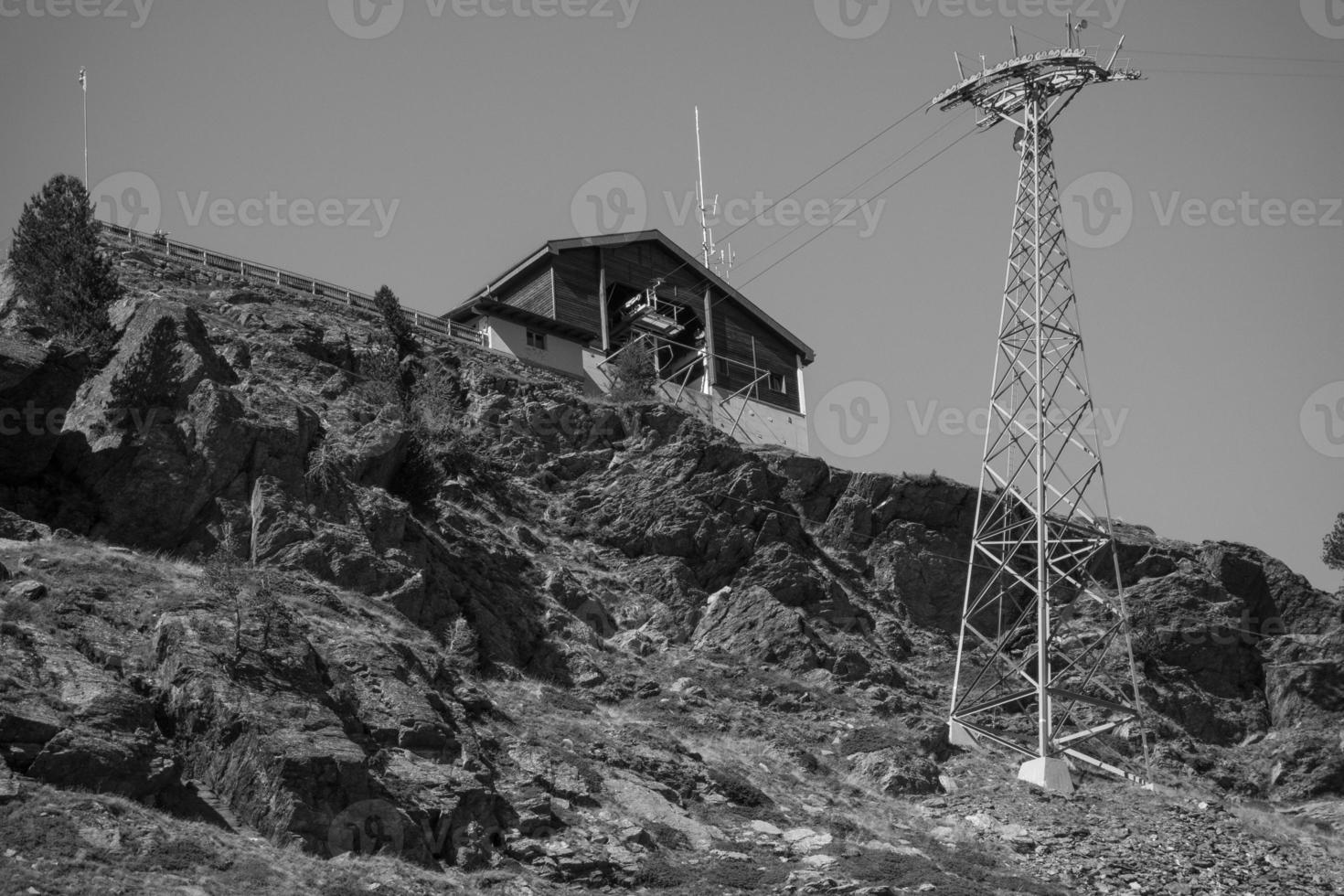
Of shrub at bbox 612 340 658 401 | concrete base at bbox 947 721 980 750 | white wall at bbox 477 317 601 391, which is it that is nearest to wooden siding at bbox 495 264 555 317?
white wall at bbox 477 317 601 391

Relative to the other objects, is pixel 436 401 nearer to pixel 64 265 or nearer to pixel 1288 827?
pixel 64 265

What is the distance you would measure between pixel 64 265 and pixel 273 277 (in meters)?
12.5

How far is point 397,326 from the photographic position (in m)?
46.2

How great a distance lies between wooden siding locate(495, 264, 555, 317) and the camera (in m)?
52.0

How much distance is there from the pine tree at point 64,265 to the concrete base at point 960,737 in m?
21.5

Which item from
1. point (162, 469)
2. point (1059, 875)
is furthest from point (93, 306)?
point (1059, 875)

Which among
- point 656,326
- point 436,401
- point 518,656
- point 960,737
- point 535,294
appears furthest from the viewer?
point 656,326

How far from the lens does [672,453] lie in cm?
4350

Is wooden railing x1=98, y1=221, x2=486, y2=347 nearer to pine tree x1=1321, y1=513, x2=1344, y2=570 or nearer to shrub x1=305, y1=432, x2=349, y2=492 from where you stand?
shrub x1=305, y1=432, x2=349, y2=492

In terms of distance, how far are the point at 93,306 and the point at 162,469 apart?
20.6 feet

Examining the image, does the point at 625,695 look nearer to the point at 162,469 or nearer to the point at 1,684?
the point at 162,469

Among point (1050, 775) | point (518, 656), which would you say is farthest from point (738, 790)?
point (1050, 775)

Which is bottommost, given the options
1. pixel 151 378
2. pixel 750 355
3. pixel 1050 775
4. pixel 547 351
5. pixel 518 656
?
pixel 1050 775

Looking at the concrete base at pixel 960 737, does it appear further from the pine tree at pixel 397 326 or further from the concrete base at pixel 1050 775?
the pine tree at pixel 397 326
